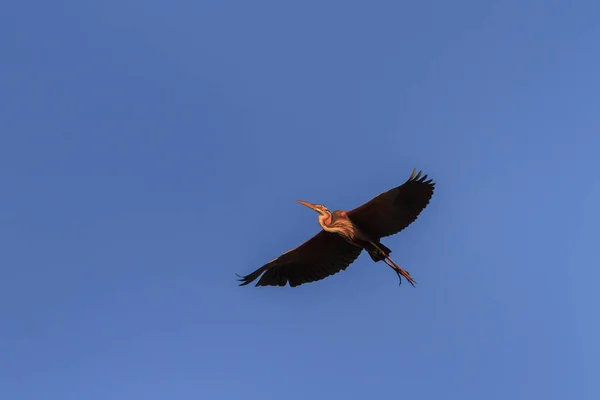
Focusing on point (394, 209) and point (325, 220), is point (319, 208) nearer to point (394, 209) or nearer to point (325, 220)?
point (325, 220)

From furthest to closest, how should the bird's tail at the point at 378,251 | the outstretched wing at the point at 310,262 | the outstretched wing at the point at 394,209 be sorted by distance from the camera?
1. the outstretched wing at the point at 310,262
2. the bird's tail at the point at 378,251
3. the outstretched wing at the point at 394,209

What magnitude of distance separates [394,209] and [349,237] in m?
1.34

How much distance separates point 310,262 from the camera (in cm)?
2091

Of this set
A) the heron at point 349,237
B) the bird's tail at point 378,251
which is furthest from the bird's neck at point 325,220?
the bird's tail at point 378,251

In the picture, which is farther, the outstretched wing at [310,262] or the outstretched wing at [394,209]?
the outstretched wing at [310,262]

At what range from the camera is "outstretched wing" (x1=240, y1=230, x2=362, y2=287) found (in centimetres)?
2039

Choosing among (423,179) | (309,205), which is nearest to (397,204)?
(423,179)

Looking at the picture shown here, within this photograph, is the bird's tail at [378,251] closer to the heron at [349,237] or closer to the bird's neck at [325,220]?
the heron at [349,237]

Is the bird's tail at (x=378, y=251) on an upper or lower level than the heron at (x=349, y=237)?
lower

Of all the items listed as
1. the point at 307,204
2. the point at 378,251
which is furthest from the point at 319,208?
the point at 378,251

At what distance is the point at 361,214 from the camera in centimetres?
1938

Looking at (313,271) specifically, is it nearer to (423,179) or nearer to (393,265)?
(393,265)

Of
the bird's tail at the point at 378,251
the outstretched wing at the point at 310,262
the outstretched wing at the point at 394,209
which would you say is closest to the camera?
the outstretched wing at the point at 394,209

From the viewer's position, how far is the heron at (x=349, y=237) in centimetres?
1895
